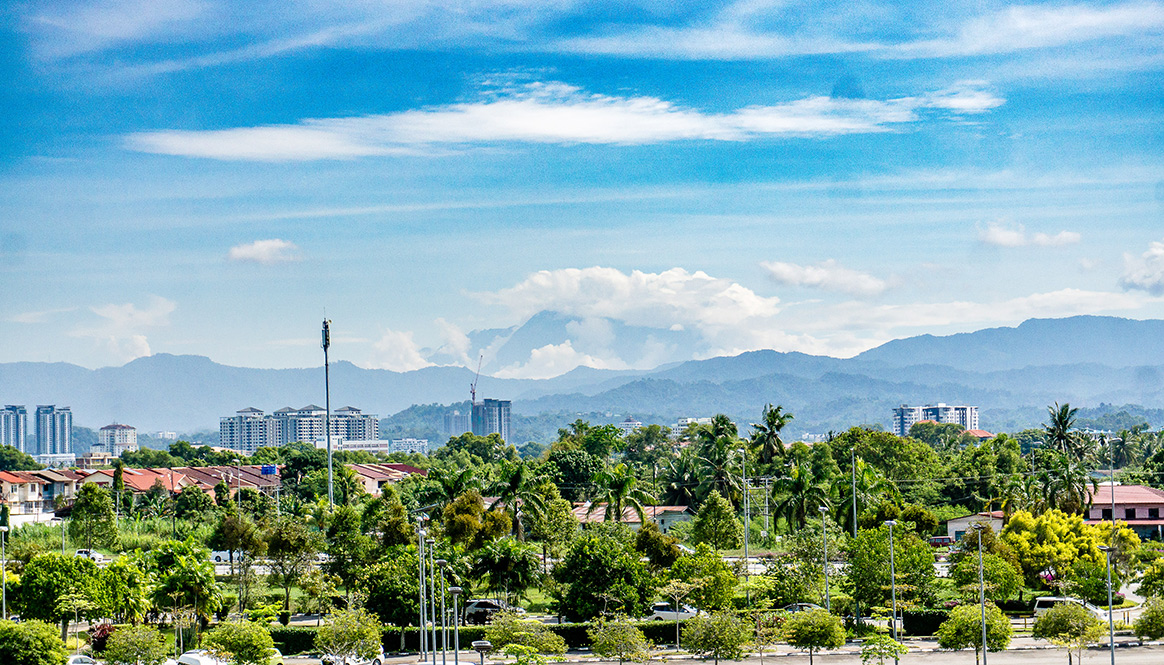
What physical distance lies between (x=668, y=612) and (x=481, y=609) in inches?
336

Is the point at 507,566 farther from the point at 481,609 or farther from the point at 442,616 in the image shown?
the point at 442,616

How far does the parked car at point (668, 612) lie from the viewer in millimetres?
52659

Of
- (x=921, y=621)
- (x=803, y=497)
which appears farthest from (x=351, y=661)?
(x=803, y=497)

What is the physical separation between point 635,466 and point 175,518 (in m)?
60.0

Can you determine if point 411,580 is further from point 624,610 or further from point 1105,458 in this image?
point 1105,458

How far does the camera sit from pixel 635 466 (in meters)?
140

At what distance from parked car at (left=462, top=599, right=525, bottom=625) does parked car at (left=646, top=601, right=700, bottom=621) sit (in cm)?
599

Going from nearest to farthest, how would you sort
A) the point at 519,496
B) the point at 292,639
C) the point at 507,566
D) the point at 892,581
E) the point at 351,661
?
the point at 351,661 < the point at 292,639 < the point at 892,581 < the point at 507,566 < the point at 519,496

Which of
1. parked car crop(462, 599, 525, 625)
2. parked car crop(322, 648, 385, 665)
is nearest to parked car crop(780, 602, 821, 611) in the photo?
parked car crop(462, 599, 525, 625)

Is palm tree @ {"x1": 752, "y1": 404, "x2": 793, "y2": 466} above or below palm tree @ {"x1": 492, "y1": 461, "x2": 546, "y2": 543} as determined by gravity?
above

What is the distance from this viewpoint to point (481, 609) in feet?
182

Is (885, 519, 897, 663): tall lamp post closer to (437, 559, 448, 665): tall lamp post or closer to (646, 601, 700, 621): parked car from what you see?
(646, 601, 700, 621): parked car

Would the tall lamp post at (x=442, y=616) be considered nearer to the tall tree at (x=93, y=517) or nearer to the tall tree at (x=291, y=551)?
the tall tree at (x=291, y=551)

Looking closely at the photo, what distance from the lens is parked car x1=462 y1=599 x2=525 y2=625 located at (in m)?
54.8
